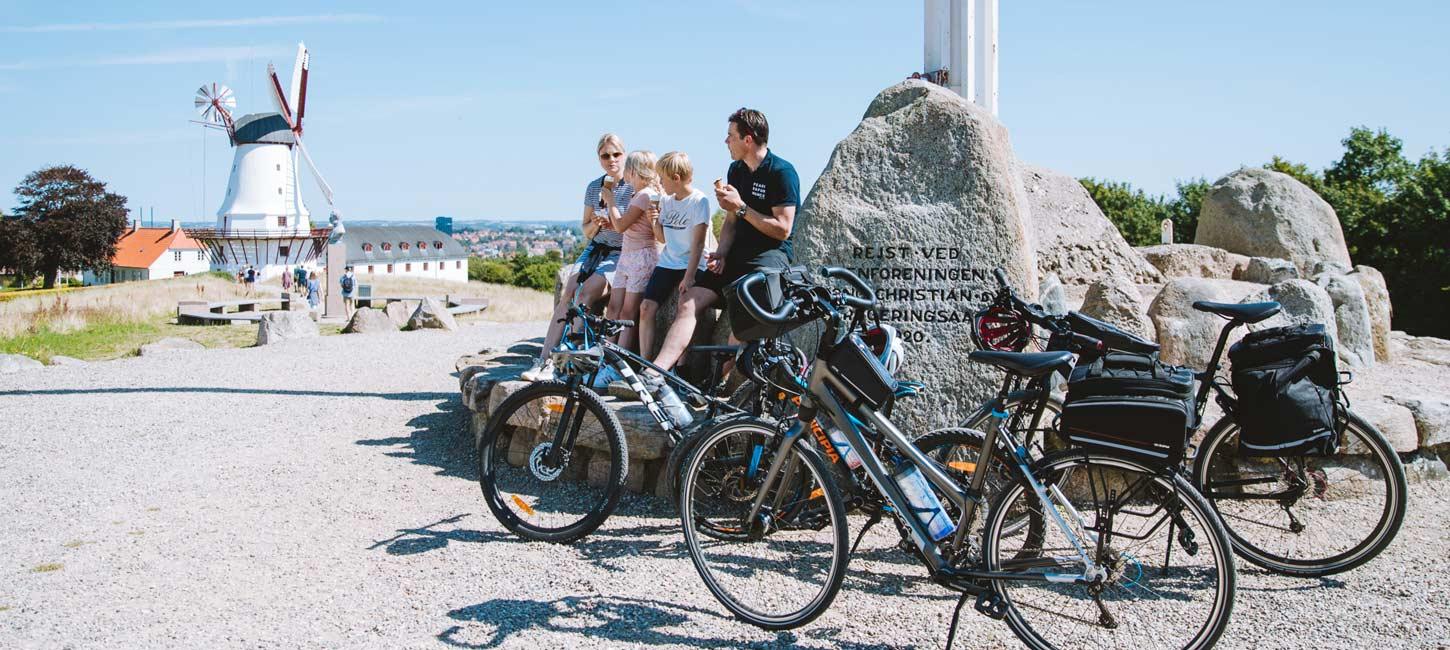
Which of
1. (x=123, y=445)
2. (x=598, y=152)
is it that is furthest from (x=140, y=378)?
(x=598, y=152)

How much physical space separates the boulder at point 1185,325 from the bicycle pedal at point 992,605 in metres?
4.40

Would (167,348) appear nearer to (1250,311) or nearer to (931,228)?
(931,228)

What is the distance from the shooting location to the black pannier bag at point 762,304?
424cm

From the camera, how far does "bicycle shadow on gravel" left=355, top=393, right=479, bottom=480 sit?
731 centimetres

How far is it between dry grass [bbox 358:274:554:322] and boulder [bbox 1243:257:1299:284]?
15063 millimetres

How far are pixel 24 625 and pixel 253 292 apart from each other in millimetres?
39135

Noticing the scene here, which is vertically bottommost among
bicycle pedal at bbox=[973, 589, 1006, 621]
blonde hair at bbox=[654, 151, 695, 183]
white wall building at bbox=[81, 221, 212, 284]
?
bicycle pedal at bbox=[973, 589, 1006, 621]

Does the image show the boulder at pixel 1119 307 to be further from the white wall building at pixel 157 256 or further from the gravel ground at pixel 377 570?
the white wall building at pixel 157 256

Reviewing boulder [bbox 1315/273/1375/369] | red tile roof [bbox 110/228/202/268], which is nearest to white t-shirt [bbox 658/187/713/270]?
boulder [bbox 1315/273/1375/369]

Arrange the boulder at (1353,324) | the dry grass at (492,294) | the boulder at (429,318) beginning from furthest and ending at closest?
the dry grass at (492,294)
the boulder at (429,318)
the boulder at (1353,324)

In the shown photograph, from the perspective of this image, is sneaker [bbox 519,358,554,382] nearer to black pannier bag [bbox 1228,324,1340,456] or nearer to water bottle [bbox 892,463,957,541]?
water bottle [bbox 892,463,957,541]

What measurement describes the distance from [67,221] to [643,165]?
6019 cm

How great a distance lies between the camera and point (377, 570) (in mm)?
5188

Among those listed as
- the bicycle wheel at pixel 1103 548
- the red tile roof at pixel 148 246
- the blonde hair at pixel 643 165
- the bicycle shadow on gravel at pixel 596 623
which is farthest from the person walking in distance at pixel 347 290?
the red tile roof at pixel 148 246
